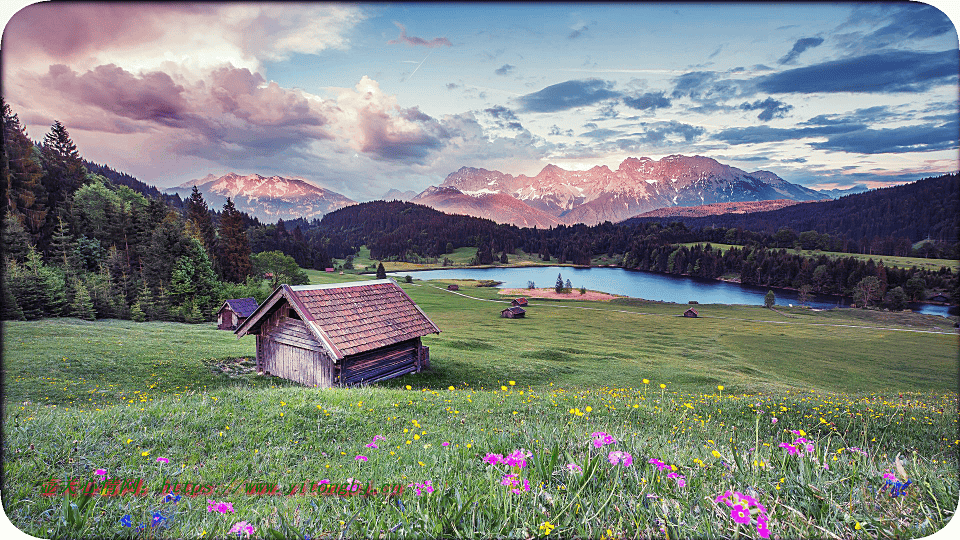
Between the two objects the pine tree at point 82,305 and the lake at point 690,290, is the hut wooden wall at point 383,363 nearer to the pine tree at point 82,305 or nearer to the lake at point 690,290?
the pine tree at point 82,305

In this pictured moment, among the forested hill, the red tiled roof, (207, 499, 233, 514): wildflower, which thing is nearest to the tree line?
the red tiled roof

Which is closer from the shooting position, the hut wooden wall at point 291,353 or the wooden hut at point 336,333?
the wooden hut at point 336,333

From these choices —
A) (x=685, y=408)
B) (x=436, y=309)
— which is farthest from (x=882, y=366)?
(x=436, y=309)

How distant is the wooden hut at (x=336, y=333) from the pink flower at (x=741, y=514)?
12221 mm

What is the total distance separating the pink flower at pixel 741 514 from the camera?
64.7 inches

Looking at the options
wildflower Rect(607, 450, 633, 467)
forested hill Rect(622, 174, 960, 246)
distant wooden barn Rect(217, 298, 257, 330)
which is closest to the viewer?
wildflower Rect(607, 450, 633, 467)

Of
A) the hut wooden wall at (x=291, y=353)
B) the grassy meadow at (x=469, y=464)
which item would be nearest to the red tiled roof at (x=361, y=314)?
the hut wooden wall at (x=291, y=353)

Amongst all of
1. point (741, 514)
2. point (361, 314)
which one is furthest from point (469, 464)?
point (361, 314)

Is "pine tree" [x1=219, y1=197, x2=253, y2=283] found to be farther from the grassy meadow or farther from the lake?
the lake

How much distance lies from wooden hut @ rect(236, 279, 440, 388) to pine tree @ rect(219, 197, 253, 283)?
2136 inches

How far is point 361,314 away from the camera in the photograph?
14.8 metres

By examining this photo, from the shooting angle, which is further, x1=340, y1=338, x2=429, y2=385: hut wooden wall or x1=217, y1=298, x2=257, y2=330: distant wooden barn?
x1=217, y1=298, x2=257, y2=330: distant wooden barn

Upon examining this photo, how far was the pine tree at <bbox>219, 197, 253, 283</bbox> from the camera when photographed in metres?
59.4

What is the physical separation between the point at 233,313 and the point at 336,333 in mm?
28292
